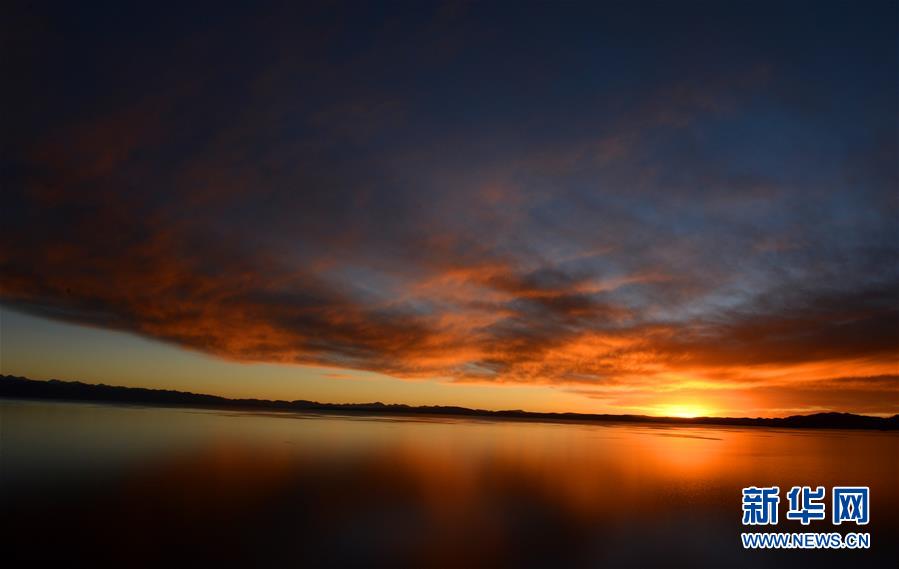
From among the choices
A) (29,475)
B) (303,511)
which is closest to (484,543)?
(303,511)

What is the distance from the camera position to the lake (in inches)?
525

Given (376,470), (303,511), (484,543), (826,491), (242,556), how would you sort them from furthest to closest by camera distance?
(376,470), (826,491), (303,511), (484,543), (242,556)

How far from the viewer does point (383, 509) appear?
18.0 metres

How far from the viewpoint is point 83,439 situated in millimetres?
34438

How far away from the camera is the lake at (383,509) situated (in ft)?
43.8

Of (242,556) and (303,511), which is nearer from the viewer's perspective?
(242,556)

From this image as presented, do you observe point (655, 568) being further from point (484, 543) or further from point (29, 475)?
point (29, 475)

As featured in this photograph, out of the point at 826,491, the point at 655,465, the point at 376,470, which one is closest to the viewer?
the point at 826,491

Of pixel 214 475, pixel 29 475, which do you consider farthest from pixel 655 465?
pixel 29 475

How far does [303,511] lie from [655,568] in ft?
33.3

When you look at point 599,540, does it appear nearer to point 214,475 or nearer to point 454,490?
point 454,490

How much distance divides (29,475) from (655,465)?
31.0 meters

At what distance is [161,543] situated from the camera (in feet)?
43.3

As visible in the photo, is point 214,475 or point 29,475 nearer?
point 29,475
